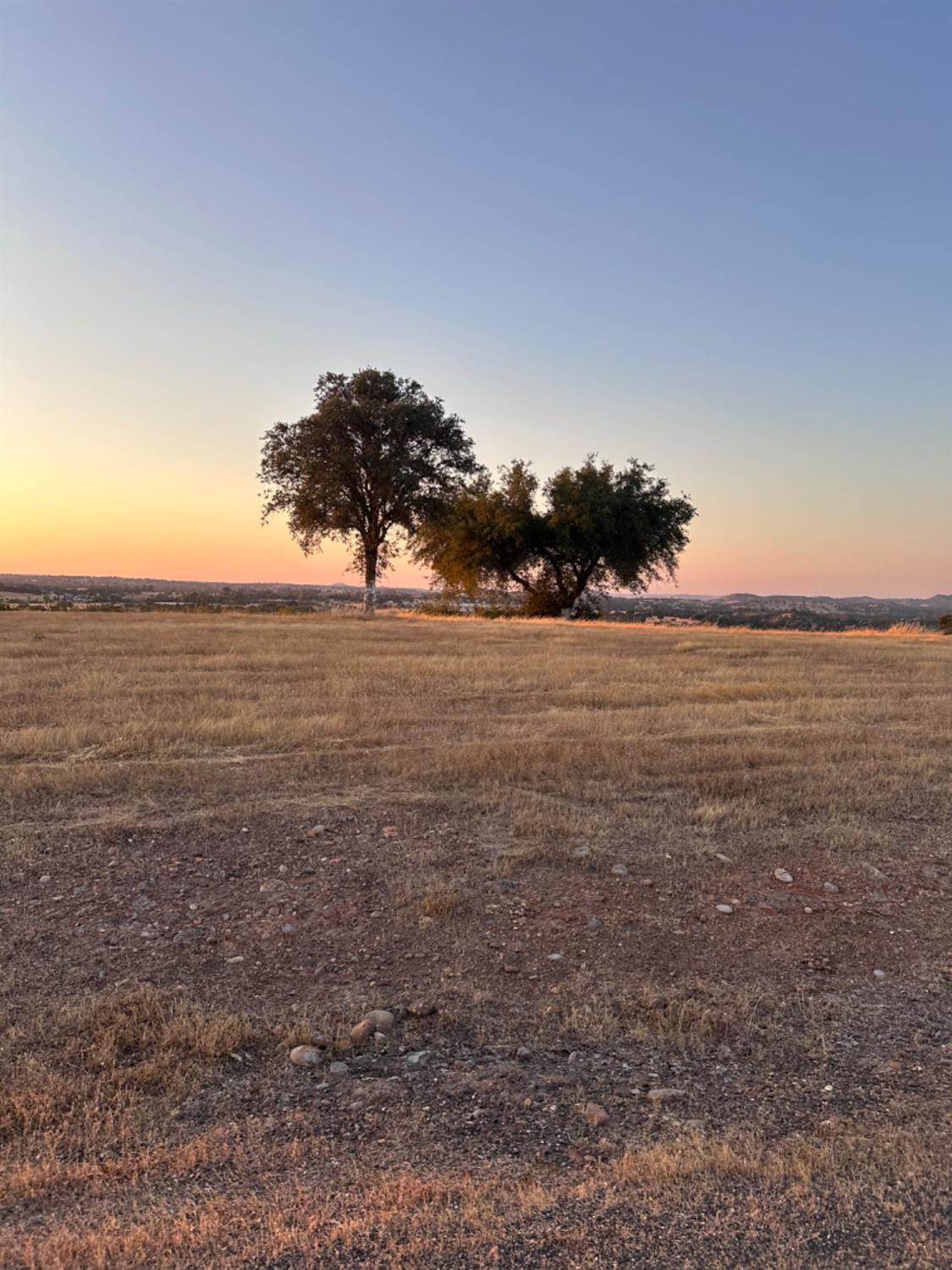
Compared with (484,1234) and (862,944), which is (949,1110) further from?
(484,1234)

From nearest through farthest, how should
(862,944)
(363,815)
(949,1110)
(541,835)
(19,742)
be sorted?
(949,1110) < (862,944) < (541,835) < (363,815) < (19,742)

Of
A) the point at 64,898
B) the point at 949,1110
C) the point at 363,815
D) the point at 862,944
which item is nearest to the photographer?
the point at 949,1110

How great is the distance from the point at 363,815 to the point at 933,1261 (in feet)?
17.8

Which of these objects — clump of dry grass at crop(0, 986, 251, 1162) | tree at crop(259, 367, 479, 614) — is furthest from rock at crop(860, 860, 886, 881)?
tree at crop(259, 367, 479, 614)

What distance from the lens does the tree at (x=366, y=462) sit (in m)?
40.3

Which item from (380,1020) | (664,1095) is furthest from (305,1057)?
(664,1095)

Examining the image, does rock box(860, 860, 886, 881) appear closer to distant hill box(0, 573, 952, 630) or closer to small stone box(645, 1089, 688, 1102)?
small stone box(645, 1089, 688, 1102)

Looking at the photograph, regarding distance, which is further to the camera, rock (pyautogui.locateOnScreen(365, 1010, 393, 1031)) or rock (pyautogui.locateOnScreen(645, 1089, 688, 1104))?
rock (pyautogui.locateOnScreen(365, 1010, 393, 1031))

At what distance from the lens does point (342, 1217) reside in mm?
2676

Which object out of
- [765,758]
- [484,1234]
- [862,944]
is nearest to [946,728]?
[765,758]

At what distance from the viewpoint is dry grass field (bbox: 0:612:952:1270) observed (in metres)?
2.71

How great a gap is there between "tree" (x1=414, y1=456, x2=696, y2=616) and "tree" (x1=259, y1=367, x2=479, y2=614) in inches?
95.1

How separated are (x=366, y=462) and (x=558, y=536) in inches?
447

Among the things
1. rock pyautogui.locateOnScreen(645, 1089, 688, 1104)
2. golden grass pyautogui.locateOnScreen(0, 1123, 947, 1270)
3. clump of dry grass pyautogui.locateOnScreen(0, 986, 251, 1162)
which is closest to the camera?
golden grass pyautogui.locateOnScreen(0, 1123, 947, 1270)
